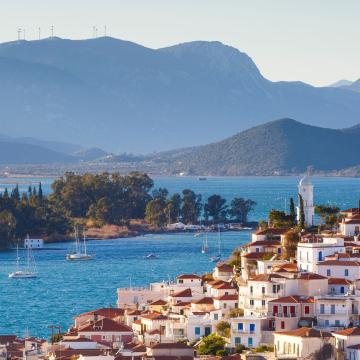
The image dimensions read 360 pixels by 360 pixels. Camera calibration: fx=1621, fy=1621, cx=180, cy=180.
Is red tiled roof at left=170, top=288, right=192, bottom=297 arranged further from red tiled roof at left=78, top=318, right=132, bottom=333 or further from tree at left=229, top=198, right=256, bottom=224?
tree at left=229, top=198, right=256, bottom=224

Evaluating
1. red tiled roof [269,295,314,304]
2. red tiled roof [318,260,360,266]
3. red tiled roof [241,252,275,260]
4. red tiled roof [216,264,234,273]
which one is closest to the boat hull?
red tiled roof [216,264,234,273]

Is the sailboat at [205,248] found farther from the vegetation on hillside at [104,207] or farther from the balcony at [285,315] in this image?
the balcony at [285,315]

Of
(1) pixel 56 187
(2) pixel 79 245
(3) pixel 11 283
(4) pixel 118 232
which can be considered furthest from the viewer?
(1) pixel 56 187

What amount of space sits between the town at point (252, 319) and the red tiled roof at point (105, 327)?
1.1 inches

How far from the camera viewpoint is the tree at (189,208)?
125062 millimetres

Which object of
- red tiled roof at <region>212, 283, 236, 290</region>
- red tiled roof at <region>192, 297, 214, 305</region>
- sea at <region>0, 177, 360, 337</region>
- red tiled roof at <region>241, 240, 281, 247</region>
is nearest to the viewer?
red tiled roof at <region>192, 297, 214, 305</region>

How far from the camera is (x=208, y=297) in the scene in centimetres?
4894

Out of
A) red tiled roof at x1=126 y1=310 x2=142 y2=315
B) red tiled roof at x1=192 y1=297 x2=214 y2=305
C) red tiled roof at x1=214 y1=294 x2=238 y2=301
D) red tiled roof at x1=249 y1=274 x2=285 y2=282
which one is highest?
red tiled roof at x1=249 y1=274 x2=285 y2=282

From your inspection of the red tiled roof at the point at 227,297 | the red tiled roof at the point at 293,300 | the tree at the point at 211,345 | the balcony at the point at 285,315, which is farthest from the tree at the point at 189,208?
the tree at the point at 211,345

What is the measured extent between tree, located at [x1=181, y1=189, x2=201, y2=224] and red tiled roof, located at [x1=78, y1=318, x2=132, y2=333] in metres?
78.5

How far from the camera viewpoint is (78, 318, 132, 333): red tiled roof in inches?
1778

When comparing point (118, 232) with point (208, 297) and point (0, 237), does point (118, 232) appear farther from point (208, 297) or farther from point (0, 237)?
point (208, 297)

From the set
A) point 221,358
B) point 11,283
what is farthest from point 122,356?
point 11,283

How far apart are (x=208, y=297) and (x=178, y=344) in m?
7.22
